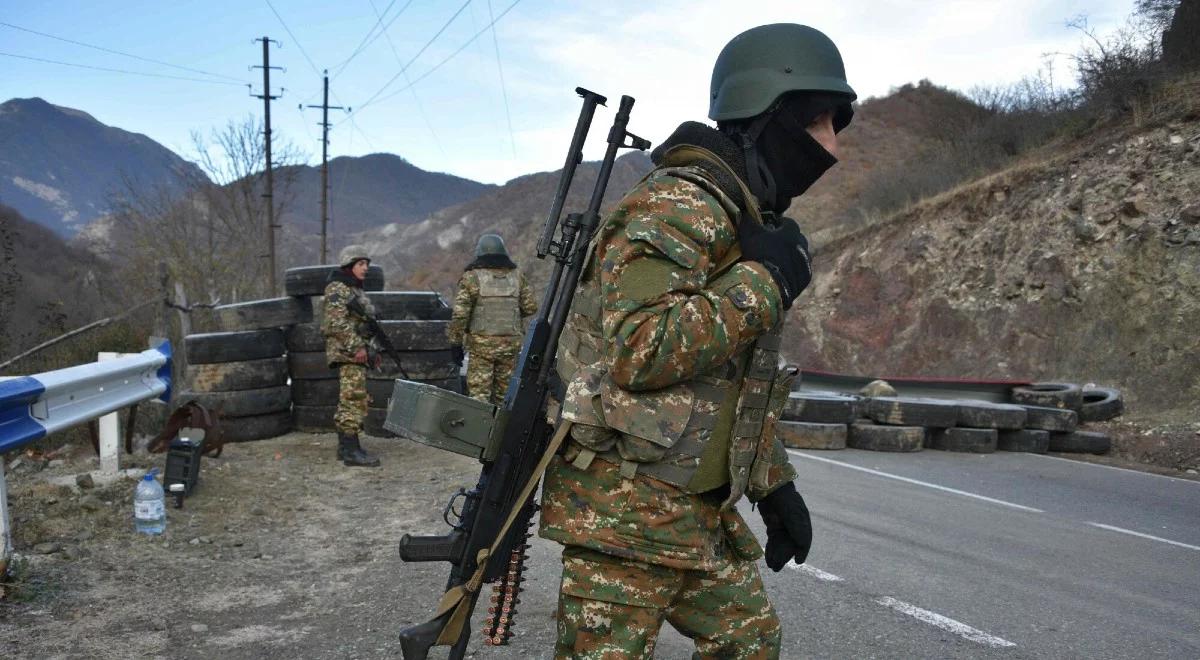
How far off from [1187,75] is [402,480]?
1694 centimetres

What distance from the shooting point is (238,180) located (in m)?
37.2

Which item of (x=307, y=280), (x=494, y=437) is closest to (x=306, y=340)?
(x=307, y=280)

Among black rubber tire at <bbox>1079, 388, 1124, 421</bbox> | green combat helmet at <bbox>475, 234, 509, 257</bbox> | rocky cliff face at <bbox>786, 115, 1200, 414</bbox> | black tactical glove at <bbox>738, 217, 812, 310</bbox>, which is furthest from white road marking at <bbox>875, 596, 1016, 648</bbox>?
rocky cliff face at <bbox>786, 115, 1200, 414</bbox>

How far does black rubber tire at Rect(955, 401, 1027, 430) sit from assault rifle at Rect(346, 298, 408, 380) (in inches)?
244

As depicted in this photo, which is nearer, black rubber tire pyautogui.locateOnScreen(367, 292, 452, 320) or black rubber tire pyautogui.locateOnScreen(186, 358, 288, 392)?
black rubber tire pyautogui.locateOnScreen(186, 358, 288, 392)

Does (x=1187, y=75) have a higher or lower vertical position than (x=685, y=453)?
higher

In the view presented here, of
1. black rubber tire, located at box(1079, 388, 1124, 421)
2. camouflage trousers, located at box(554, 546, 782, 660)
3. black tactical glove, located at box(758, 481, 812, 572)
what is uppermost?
black tactical glove, located at box(758, 481, 812, 572)

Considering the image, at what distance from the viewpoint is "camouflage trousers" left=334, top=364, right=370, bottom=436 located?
341 inches

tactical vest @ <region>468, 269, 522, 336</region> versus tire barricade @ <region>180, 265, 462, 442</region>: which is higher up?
tactical vest @ <region>468, 269, 522, 336</region>

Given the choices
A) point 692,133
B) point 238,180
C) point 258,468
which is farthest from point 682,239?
point 238,180

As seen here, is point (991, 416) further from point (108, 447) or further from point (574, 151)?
point (574, 151)

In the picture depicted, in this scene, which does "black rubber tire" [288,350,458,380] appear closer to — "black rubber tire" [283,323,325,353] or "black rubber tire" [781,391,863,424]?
"black rubber tire" [283,323,325,353]

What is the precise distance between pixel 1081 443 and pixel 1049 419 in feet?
1.72

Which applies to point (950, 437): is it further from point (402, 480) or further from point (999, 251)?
point (999, 251)
